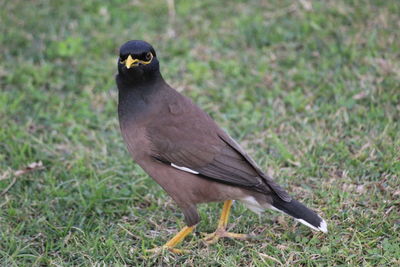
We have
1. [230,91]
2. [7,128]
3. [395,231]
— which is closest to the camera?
[395,231]

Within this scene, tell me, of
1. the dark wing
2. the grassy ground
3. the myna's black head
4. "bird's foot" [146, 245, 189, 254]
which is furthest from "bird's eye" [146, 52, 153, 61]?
"bird's foot" [146, 245, 189, 254]

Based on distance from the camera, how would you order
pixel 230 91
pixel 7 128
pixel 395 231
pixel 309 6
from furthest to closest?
pixel 309 6 → pixel 230 91 → pixel 7 128 → pixel 395 231

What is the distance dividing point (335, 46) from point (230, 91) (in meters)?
1.43

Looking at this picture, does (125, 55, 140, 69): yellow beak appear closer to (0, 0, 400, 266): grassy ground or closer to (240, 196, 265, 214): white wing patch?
(0, 0, 400, 266): grassy ground

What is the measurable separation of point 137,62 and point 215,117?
1.85m

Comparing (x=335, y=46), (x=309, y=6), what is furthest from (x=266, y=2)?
(x=335, y=46)

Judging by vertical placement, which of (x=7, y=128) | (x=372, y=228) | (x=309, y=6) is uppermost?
(x=309, y=6)

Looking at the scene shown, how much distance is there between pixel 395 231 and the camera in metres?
4.46

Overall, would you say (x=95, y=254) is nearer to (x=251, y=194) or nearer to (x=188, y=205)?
(x=188, y=205)

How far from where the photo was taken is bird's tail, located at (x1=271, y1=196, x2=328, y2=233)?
14.4 ft

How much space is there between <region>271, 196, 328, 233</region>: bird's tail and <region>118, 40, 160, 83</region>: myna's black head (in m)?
1.43

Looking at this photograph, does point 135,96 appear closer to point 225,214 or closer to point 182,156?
point 182,156

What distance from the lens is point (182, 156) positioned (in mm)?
4613

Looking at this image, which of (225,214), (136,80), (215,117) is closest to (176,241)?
(225,214)
